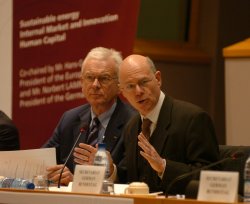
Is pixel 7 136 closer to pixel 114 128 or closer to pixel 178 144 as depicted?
pixel 114 128

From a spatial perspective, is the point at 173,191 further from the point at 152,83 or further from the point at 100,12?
the point at 100,12

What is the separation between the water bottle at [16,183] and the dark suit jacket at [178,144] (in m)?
0.77

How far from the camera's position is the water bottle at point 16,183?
4062mm

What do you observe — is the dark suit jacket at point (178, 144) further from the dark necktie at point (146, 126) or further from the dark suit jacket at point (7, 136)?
the dark suit jacket at point (7, 136)

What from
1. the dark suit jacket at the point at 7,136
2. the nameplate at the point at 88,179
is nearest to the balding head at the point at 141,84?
the nameplate at the point at 88,179

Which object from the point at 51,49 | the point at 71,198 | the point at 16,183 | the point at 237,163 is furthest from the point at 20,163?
the point at 51,49

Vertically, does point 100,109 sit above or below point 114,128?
above

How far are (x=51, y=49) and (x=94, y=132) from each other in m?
2.02

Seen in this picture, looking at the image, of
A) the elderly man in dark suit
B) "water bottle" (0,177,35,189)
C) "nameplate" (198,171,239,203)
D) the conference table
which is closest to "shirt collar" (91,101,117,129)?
the elderly man in dark suit

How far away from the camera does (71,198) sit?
3.62 meters

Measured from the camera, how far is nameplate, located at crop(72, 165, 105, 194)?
3.58 m

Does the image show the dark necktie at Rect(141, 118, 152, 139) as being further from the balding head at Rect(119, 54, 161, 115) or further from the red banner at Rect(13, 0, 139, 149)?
the red banner at Rect(13, 0, 139, 149)

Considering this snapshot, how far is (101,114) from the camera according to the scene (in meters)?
5.52

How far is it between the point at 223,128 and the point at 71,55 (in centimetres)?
280
